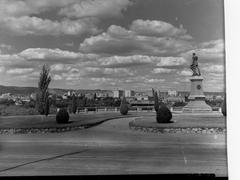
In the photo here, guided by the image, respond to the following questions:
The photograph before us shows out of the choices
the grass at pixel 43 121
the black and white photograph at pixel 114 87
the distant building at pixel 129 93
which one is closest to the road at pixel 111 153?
the black and white photograph at pixel 114 87

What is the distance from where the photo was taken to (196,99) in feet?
24.3

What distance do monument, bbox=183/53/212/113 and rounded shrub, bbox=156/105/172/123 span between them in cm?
39

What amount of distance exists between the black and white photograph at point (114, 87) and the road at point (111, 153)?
0.02 metres

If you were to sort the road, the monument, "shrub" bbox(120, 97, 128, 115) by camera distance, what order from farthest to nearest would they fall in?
1. "shrub" bbox(120, 97, 128, 115)
2. the monument
3. the road

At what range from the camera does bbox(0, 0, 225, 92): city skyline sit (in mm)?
7188

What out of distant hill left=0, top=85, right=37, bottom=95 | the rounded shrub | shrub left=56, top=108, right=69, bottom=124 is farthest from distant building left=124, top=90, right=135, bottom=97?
distant hill left=0, top=85, right=37, bottom=95

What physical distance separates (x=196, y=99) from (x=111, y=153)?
2.23 meters

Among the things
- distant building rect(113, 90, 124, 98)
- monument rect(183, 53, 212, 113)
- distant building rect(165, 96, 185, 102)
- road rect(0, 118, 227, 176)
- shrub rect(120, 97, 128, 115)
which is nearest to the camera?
road rect(0, 118, 227, 176)

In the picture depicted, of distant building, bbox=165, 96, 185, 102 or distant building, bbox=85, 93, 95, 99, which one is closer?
distant building, bbox=165, 96, 185, 102

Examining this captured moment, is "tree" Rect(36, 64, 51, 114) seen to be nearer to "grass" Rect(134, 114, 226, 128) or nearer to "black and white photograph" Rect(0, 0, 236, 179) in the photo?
"black and white photograph" Rect(0, 0, 236, 179)

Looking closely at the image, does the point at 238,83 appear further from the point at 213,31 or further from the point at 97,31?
the point at 97,31

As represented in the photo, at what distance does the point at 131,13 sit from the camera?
7.24 metres

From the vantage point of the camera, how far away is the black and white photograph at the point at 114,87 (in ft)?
23.5

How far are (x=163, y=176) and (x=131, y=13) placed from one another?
11.7 feet
